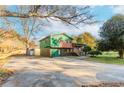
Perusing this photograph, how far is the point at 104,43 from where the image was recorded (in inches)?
129

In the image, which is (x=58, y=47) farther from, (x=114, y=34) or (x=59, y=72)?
(x=114, y=34)

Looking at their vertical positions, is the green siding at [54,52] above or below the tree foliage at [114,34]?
below

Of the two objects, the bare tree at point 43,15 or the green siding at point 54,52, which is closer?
the bare tree at point 43,15

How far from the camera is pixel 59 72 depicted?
10.5ft

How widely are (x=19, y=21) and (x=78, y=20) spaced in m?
0.61

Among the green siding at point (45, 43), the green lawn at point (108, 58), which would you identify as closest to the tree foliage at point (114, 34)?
the green lawn at point (108, 58)

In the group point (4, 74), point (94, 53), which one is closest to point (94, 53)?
point (94, 53)

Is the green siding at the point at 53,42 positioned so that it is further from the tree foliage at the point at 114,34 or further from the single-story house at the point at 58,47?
the tree foliage at the point at 114,34

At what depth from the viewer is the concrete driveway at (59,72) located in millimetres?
3150

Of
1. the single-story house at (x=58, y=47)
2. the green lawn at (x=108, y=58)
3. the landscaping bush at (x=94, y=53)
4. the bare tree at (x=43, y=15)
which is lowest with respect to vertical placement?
the green lawn at (x=108, y=58)

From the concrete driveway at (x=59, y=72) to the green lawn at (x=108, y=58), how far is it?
1.7 inches

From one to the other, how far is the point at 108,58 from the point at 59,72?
1.76 feet
